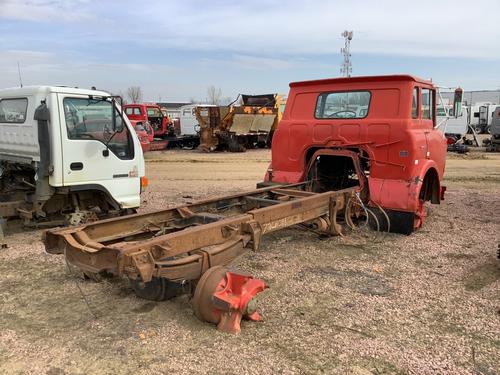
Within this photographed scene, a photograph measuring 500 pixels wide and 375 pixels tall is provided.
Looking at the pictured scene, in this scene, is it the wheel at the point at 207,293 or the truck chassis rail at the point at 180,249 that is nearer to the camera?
the truck chassis rail at the point at 180,249

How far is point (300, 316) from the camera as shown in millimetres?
4242

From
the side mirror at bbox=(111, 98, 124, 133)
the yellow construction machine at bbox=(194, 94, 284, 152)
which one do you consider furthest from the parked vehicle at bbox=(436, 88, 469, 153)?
the yellow construction machine at bbox=(194, 94, 284, 152)

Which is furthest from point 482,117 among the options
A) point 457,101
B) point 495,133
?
point 457,101

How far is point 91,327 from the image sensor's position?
409 centimetres

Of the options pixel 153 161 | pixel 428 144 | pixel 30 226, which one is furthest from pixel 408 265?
pixel 153 161

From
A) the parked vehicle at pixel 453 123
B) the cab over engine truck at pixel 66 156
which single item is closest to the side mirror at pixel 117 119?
the cab over engine truck at pixel 66 156

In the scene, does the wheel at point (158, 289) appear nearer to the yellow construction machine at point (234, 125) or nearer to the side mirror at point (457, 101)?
the side mirror at point (457, 101)

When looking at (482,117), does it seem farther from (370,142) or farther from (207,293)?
(207,293)

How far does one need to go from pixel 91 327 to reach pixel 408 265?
3481 mm

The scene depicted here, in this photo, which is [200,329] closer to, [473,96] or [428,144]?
[428,144]

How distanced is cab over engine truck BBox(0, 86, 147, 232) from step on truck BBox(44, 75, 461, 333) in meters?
1.89

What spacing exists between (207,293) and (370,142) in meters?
3.76

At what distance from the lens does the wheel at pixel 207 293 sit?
12.6 feet

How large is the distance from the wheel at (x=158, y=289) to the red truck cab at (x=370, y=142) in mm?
3292
